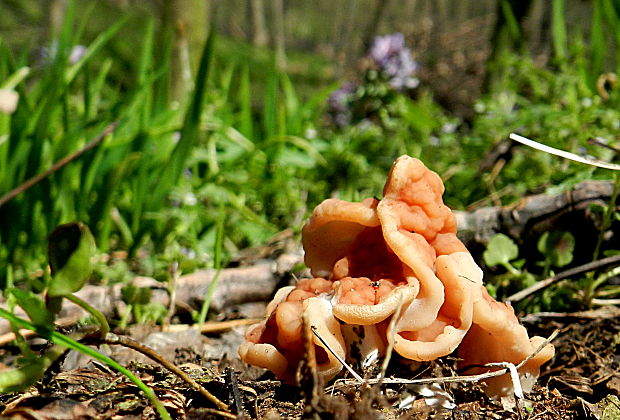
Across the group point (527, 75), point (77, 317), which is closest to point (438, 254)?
point (77, 317)

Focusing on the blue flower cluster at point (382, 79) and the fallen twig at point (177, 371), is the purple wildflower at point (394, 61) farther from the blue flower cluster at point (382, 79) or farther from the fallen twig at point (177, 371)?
the fallen twig at point (177, 371)

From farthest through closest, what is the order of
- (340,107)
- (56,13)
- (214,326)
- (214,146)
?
(56,13)
(340,107)
(214,146)
(214,326)

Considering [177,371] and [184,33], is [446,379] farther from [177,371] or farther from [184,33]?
[184,33]

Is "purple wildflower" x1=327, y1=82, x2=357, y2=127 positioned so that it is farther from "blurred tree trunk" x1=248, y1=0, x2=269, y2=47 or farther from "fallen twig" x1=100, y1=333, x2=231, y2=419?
"blurred tree trunk" x1=248, y1=0, x2=269, y2=47

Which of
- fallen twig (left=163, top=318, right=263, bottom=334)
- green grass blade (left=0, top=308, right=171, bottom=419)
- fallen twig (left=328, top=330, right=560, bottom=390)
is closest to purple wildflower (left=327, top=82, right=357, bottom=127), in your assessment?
fallen twig (left=163, top=318, right=263, bottom=334)

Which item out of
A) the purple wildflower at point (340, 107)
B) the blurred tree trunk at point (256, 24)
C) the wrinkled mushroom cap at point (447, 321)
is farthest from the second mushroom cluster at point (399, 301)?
the blurred tree trunk at point (256, 24)

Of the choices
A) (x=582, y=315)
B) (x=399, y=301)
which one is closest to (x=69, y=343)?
(x=399, y=301)

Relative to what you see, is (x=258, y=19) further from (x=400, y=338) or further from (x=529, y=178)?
(x=400, y=338)

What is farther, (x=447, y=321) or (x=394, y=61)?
(x=394, y=61)
